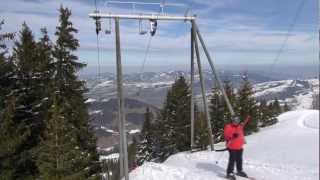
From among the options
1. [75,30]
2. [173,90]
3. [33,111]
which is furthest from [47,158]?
[173,90]

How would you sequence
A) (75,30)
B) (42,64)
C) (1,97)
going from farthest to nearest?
1. (75,30)
2. (42,64)
3. (1,97)

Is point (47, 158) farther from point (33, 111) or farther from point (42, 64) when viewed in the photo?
point (42, 64)

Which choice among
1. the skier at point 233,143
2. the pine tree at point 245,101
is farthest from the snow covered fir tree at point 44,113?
the pine tree at point 245,101

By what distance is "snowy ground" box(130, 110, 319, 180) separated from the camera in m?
15.0

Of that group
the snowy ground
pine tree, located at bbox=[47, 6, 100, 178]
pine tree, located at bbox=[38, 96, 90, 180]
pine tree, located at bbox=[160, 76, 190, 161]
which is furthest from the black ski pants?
pine tree, located at bbox=[160, 76, 190, 161]

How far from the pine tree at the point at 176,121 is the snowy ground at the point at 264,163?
73.2 ft

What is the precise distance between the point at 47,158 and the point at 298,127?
1413 cm

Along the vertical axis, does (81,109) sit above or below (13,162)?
above

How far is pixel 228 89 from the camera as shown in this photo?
49.7 meters

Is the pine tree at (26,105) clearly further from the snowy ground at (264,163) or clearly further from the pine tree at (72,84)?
the snowy ground at (264,163)

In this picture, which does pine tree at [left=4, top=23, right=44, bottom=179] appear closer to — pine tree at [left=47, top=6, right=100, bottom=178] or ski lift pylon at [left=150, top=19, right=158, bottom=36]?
pine tree at [left=47, top=6, right=100, bottom=178]

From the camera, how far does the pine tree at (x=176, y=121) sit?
154 feet

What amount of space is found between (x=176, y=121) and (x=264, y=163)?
30.5 m

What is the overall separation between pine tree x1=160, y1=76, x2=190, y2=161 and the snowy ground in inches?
879
